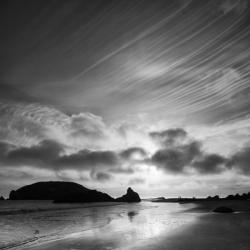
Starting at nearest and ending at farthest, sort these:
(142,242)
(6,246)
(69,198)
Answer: (142,242)
(6,246)
(69,198)

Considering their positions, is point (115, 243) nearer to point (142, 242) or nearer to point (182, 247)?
point (142, 242)

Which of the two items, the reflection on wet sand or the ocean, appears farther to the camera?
the ocean

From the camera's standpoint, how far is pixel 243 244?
16.2 m

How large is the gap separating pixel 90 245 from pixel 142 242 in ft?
13.1

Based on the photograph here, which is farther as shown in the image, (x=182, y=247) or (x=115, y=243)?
(x=115, y=243)

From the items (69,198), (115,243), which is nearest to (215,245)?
(115,243)

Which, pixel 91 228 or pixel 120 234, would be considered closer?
pixel 120 234

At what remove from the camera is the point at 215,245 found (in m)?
16.5

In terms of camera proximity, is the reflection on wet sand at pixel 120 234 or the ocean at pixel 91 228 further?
the ocean at pixel 91 228

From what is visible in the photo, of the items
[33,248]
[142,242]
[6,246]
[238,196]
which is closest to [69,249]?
[33,248]

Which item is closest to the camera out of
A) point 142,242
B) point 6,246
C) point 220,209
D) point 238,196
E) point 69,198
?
point 142,242

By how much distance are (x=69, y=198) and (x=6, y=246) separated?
183 m

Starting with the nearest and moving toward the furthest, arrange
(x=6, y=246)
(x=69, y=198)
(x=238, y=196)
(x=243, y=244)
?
(x=243, y=244)
(x=6, y=246)
(x=238, y=196)
(x=69, y=198)

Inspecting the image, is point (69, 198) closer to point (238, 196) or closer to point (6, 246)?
point (238, 196)
